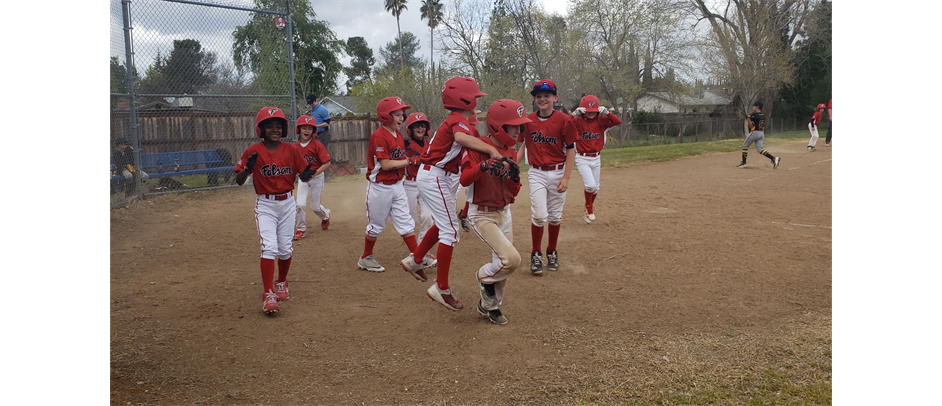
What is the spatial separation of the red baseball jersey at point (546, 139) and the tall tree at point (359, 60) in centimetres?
6463

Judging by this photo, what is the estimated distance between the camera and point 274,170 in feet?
17.0

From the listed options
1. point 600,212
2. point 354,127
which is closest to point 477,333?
point 600,212

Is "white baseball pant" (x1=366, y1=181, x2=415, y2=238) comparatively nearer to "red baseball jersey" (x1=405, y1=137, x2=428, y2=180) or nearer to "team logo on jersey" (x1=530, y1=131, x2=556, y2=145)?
"red baseball jersey" (x1=405, y1=137, x2=428, y2=180)

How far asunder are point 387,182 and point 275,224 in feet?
5.19

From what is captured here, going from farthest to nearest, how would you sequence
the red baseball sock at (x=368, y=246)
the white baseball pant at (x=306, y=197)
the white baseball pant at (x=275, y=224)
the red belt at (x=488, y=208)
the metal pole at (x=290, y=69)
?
the metal pole at (x=290, y=69)
the white baseball pant at (x=306, y=197)
the red baseball sock at (x=368, y=246)
the white baseball pant at (x=275, y=224)
the red belt at (x=488, y=208)

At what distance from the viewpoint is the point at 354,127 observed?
710 inches

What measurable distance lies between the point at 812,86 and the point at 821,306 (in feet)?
157

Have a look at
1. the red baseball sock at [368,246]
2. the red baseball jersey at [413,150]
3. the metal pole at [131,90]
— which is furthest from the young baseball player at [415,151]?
the metal pole at [131,90]

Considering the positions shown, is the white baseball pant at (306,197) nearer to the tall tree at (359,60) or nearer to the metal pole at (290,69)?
the metal pole at (290,69)

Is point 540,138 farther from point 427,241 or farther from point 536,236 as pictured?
point 427,241

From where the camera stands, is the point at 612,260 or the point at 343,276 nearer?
the point at 343,276

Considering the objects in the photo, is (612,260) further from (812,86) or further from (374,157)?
(812,86)

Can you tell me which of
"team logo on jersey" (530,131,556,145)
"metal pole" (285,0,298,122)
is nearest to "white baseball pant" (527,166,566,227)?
"team logo on jersey" (530,131,556,145)

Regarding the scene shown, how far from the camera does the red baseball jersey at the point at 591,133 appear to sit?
8820 mm
